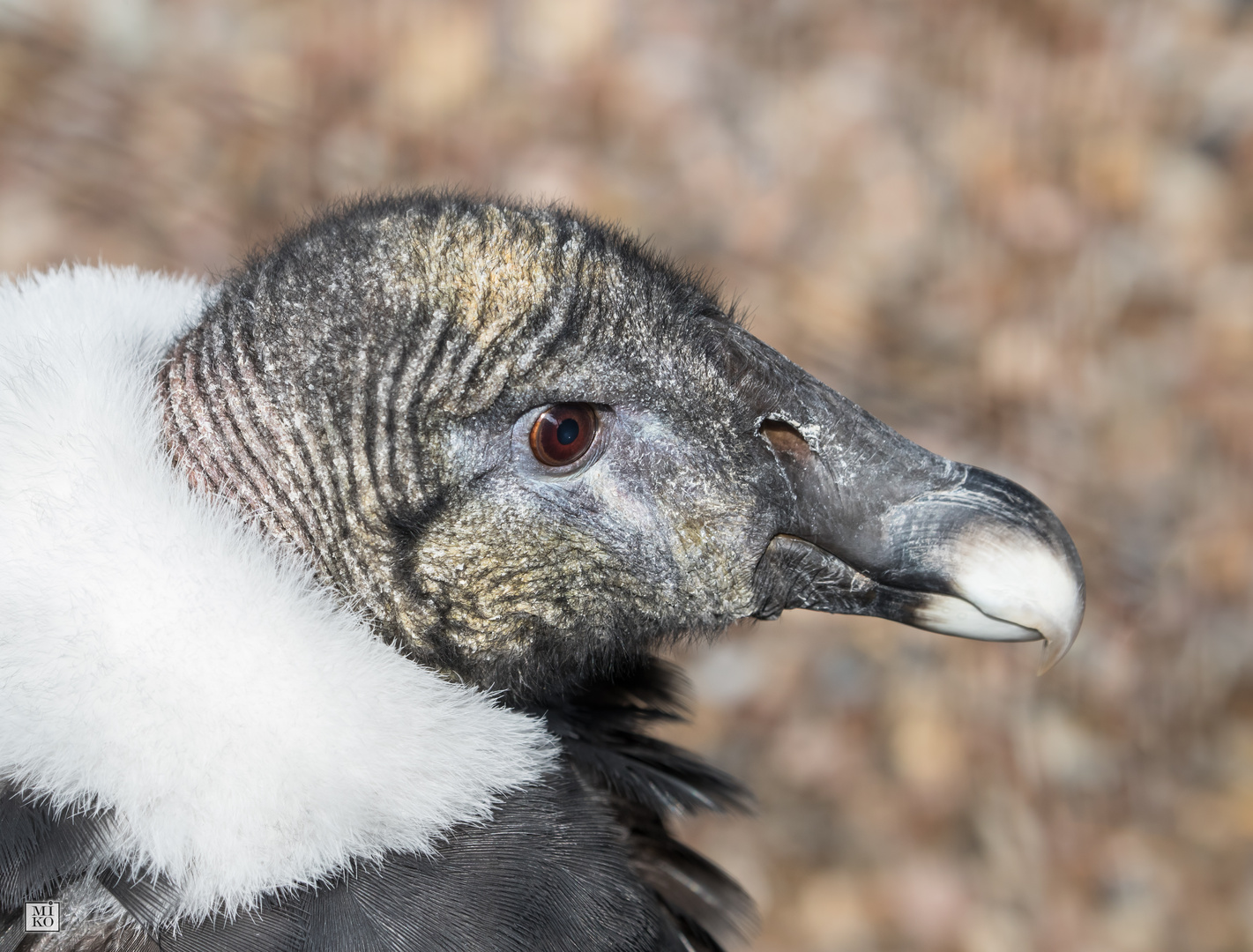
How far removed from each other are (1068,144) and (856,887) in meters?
2.92

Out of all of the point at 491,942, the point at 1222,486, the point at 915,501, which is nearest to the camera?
the point at 491,942

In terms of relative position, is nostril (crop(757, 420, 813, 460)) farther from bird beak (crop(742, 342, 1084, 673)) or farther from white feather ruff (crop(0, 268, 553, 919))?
white feather ruff (crop(0, 268, 553, 919))

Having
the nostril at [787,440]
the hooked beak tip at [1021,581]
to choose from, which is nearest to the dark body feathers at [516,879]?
the nostril at [787,440]

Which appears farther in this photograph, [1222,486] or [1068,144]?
[1068,144]

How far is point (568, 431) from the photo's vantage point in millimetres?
1636

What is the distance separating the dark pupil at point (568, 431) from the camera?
1.63 m

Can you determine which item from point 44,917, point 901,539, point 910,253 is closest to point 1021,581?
point 901,539

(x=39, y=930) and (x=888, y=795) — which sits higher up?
(x=888, y=795)

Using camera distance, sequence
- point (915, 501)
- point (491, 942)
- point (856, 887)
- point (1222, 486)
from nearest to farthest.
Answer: point (491, 942)
point (915, 501)
point (856, 887)
point (1222, 486)

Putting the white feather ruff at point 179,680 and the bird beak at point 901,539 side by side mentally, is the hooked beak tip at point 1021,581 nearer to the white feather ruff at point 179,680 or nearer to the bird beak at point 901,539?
the bird beak at point 901,539

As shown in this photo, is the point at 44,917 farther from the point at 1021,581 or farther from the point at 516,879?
the point at 1021,581

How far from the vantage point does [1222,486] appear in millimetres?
3965

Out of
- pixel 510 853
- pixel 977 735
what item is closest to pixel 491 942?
pixel 510 853

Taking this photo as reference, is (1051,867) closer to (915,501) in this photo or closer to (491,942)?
(915,501)
